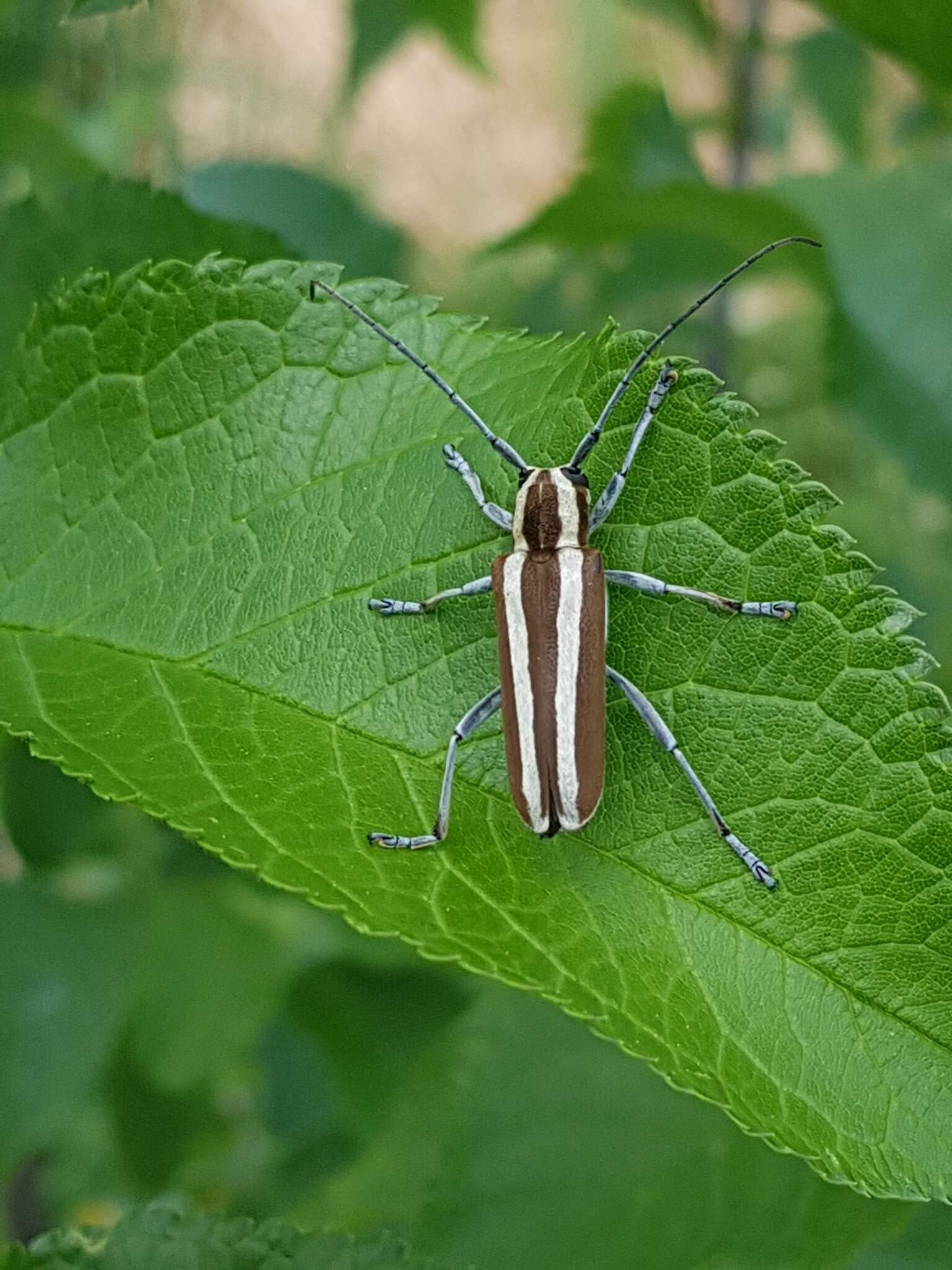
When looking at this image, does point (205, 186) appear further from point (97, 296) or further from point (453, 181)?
point (453, 181)

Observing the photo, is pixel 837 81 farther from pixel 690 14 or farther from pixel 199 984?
pixel 199 984

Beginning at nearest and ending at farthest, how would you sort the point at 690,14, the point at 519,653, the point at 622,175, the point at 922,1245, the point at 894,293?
the point at 519,653, the point at 922,1245, the point at 894,293, the point at 622,175, the point at 690,14

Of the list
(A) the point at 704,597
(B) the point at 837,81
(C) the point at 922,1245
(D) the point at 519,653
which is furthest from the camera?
(B) the point at 837,81

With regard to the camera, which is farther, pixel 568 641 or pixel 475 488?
pixel 568 641

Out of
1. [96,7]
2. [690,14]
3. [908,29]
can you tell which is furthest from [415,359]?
[690,14]

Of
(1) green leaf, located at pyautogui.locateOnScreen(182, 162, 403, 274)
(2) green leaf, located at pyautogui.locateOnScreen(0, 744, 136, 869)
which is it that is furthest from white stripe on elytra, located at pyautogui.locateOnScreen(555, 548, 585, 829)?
(2) green leaf, located at pyautogui.locateOnScreen(0, 744, 136, 869)

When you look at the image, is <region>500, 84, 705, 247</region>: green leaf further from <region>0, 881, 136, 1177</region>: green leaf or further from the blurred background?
<region>0, 881, 136, 1177</region>: green leaf
